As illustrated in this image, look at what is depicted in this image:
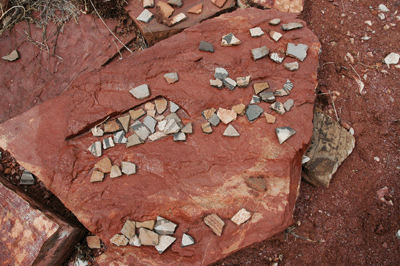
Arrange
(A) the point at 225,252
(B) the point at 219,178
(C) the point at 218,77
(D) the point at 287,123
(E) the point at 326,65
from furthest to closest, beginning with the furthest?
(E) the point at 326,65 → (C) the point at 218,77 → (D) the point at 287,123 → (B) the point at 219,178 → (A) the point at 225,252

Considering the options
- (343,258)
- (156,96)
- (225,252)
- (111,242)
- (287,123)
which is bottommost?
(343,258)

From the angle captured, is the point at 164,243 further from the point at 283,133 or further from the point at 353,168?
the point at 353,168

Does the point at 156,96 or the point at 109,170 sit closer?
the point at 109,170

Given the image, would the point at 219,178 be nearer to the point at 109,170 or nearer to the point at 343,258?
the point at 109,170

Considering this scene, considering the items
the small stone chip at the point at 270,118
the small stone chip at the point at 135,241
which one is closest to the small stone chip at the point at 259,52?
the small stone chip at the point at 270,118

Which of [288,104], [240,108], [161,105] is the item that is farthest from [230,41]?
[161,105]

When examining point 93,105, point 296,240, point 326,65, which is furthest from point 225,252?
point 326,65
